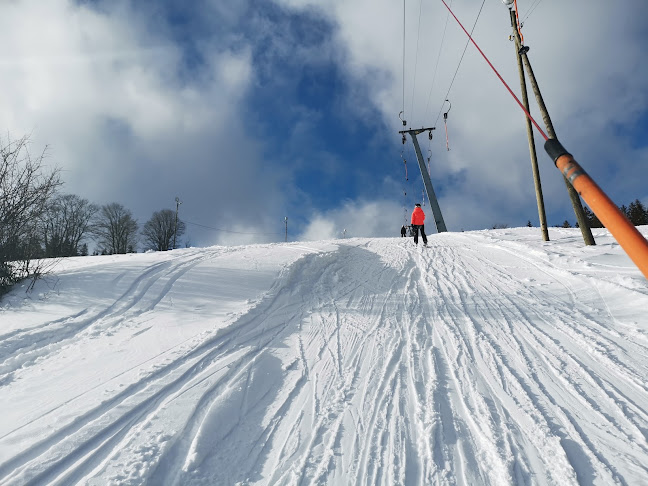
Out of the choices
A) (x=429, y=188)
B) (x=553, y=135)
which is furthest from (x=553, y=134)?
(x=429, y=188)

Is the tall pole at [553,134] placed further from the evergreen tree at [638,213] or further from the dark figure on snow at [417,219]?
the evergreen tree at [638,213]

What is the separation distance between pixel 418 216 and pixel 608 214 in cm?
1415

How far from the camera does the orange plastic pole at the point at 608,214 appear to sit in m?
0.92

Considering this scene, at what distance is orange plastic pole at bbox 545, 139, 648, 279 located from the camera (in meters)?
0.92

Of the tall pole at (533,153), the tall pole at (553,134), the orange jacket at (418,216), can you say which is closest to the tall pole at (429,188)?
the orange jacket at (418,216)

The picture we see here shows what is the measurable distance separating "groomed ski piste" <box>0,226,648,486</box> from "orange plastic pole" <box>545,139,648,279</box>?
2.12 m

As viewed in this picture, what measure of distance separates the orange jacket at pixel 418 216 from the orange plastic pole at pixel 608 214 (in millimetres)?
13687

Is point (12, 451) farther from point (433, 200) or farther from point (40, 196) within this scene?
point (433, 200)

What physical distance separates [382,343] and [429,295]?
2.81m

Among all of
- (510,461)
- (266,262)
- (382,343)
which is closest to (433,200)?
(266,262)

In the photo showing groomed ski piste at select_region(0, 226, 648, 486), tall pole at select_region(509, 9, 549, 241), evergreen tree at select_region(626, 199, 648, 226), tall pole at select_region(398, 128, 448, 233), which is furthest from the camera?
evergreen tree at select_region(626, 199, 648, 226)

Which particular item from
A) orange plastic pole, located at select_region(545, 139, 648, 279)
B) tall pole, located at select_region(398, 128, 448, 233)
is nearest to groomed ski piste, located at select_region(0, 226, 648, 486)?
orange plastic pole, located at select_region(545, 139, 648, 279)

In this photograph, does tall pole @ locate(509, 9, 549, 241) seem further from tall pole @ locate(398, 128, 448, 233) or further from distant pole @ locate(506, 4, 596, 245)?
tall pole @ locate(398, 128, 448, 233)

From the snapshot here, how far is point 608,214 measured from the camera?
3.25ft
